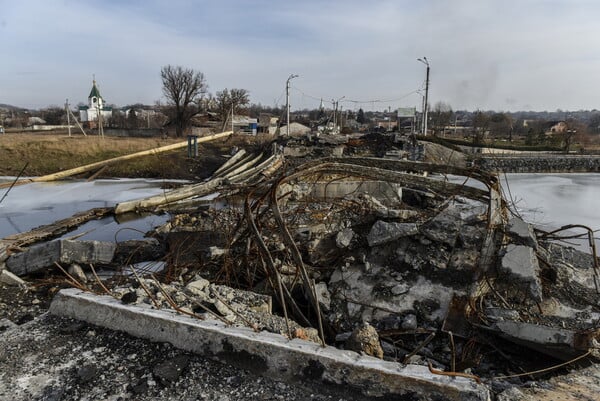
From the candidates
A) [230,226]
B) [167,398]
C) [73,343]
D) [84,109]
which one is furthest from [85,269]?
[84,109]

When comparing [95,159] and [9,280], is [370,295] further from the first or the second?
[95,159]

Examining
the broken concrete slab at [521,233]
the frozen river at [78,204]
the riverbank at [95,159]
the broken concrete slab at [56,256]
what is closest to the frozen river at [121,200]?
the frozen river at [78,204]

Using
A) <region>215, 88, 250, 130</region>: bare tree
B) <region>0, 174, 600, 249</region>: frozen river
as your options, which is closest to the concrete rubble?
<region>0, 174, 600, 249</region>: frozen river

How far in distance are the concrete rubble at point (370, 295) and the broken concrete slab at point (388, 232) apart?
18mm

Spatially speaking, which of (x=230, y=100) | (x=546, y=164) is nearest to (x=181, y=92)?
(x=230, y=100)

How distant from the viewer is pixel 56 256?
5277 millimetres

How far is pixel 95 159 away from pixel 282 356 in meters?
21.7

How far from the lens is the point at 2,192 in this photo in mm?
13727

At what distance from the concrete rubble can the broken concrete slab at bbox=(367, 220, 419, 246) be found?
0.06ft

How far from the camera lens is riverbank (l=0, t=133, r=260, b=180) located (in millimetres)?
18922

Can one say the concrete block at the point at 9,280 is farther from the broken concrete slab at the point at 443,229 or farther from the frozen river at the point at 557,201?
the frozen river at the point at 557,201

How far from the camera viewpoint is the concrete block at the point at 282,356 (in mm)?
2330

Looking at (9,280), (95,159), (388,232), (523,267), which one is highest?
(95,159)

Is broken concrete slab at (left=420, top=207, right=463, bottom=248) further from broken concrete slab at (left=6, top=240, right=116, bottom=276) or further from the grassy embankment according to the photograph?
the grassy embankment
